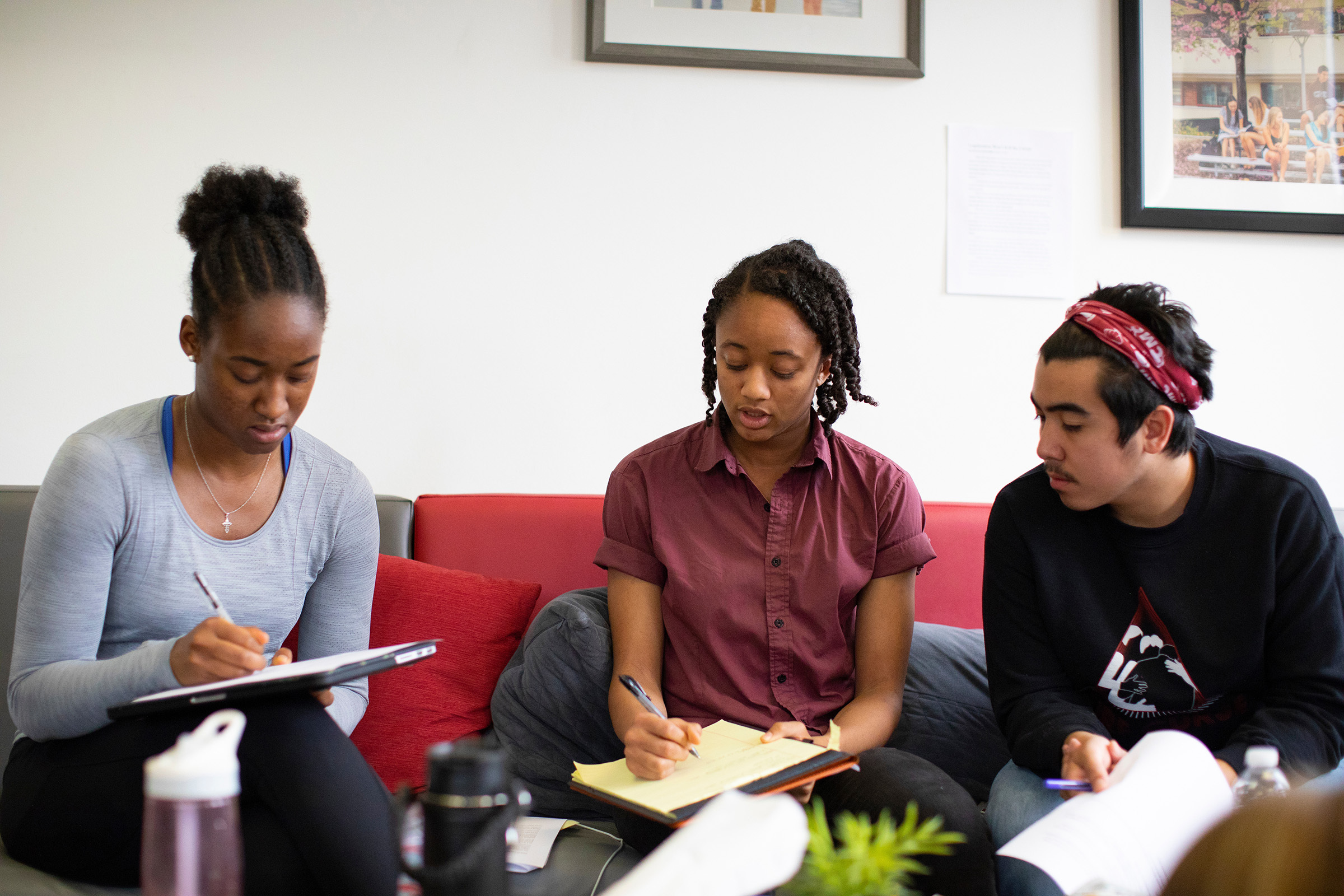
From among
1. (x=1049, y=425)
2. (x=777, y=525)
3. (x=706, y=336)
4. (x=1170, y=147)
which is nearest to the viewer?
(x=1049, y=425)

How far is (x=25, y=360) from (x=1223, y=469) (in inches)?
85.2

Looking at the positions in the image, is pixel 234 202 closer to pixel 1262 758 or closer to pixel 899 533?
pixel 899 533

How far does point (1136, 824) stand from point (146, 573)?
3.72 ft

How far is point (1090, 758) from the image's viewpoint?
3.61 feet

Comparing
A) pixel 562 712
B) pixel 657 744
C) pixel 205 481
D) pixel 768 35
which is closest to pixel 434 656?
pixel 562 712

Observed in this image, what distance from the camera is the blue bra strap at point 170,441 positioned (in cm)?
126

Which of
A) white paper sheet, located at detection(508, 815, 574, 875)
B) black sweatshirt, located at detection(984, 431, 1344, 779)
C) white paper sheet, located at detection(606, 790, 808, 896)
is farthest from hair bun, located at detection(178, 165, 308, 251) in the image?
black sweatshirt, located at detection(984, 431, 1344, 779)

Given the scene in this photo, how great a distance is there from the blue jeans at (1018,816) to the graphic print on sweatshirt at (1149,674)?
0.56 feet

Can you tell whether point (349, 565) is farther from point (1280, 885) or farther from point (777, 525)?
point (1280, 885)

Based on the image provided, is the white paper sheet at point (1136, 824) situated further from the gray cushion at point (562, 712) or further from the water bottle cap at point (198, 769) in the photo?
the gray cushion at point (562, 712)

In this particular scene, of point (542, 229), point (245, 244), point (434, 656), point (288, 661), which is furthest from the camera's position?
point (542, 229)

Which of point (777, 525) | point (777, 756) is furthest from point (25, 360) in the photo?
point (777, 756)

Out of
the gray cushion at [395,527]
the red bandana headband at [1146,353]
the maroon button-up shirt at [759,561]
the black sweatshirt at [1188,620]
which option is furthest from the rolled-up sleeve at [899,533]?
the gray cushion at [395,527]

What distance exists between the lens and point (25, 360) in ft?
6.46
